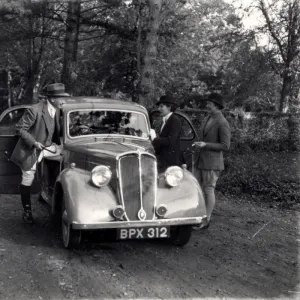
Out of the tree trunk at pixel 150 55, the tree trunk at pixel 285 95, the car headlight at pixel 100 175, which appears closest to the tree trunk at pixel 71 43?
the tree trunk at pixel 150 55

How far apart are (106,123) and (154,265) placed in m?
2.37

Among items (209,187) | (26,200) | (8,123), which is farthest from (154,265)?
(8,123)

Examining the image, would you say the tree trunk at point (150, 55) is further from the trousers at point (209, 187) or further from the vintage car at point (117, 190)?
the trousers at point (209, 187)

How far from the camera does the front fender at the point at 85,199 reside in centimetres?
469

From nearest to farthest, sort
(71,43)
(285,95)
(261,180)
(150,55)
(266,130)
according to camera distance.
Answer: (261,180) < (150,55) < (266,130) < (285,95) < (71,43)

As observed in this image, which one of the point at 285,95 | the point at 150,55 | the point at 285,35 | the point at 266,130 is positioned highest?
the point at 285,35

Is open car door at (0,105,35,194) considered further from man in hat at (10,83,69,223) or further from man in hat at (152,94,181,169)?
man in hat at (152,94,181,169)

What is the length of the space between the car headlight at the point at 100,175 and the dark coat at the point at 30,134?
152 cm

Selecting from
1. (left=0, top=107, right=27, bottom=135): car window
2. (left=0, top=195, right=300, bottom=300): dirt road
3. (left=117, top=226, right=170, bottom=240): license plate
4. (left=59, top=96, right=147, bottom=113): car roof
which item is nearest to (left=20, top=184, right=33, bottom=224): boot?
(left=0, top=195, right=300, bottom=300): dirt road

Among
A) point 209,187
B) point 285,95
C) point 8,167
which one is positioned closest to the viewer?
point 209,187

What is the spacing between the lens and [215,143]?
6027 mm

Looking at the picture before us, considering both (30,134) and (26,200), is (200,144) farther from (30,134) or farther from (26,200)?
(26,200)

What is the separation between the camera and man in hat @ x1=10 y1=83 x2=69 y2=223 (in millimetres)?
6141

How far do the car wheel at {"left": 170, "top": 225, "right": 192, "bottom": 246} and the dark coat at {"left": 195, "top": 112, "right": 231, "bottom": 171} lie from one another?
1109 millimetres
